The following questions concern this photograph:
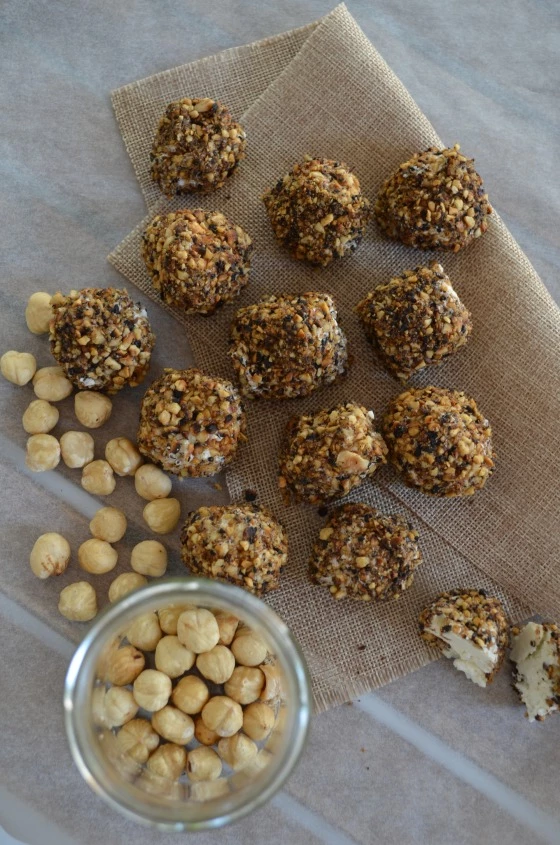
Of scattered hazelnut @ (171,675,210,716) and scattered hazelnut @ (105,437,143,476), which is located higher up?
scattered hazelnut @ (105,437,143,476)

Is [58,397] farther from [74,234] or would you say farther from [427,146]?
[427,146]

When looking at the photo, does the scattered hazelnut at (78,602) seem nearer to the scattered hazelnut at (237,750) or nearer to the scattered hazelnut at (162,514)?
the scattered hazelnut at (162,514)

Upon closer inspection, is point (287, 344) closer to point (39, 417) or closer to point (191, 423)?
point (191, 423)

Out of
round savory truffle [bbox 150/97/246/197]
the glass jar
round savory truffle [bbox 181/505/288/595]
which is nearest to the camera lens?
the glass jar

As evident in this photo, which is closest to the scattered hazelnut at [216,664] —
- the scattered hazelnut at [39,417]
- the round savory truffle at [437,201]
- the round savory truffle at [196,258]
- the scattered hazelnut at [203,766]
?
the scattered hazelnut at [203,766]

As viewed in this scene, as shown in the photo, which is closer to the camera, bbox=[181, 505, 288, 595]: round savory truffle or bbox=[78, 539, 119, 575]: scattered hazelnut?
bbox=[181, 505, 288, 595]: round savory truffle

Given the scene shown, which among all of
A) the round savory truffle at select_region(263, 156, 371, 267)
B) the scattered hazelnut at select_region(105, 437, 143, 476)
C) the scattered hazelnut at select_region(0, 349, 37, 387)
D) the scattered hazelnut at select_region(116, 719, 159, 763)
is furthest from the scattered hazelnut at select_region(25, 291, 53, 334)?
the scattered hazelnut at select_region(116, 719, 159, 763)

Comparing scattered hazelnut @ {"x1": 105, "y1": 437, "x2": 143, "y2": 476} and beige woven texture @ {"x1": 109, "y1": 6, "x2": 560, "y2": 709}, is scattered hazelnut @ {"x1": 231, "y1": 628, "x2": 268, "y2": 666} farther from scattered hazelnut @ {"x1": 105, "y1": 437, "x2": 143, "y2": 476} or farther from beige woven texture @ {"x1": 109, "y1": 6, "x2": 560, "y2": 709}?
scattered hazelnut @ {"x1": 105, "y1": 437, "x2": 143, "y2": 476}

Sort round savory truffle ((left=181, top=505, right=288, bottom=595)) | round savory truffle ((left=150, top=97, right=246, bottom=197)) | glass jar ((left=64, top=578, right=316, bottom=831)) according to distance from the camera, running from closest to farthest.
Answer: glass jar ((left=64, top=578, right=316, bottom=831)) → round savory truffle ((left=181, top=505, right=288, bottom=595)) → round savory truffle ((left=150, top=97, right=246, bottom=197))
